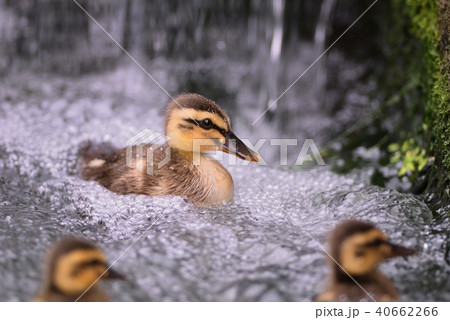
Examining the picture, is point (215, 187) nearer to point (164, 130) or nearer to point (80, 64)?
point (164, 130)

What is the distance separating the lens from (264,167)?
352 cm

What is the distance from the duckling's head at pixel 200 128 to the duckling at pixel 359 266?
911 mm

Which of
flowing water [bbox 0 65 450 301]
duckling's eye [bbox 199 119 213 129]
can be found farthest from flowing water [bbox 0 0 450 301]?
duckling's eye [bbox 199 119 213 129]

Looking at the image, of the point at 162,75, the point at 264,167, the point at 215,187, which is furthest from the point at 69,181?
the point at 162,75

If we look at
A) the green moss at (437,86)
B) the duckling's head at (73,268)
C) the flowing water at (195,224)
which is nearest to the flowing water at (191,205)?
the flowing water at (195,224)

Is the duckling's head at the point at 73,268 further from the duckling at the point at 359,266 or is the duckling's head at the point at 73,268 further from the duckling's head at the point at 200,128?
the duckling's head at the point at 200,128

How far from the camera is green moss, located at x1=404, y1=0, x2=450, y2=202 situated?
8.83 ft

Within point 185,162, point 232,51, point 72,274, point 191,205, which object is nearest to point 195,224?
point 191,205

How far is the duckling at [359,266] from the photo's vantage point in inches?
80.2

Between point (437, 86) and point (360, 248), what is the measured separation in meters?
1.30

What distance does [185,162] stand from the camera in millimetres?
2904

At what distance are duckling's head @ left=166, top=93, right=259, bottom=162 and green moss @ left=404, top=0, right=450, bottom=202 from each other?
965 millimetres

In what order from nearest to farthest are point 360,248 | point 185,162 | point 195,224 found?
point 360,248 < point 195,224 < point 185,162

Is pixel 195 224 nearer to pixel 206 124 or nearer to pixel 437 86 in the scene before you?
pixel 206 124
